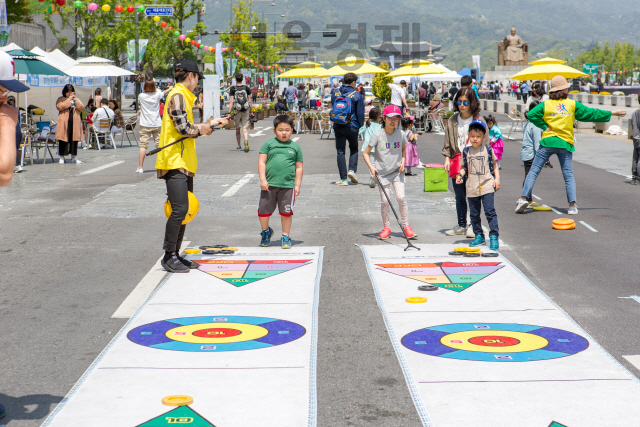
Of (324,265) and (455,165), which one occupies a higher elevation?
(455,165)

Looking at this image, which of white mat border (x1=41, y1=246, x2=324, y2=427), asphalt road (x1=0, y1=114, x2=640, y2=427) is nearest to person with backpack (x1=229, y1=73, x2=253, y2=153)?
A: asphalt road (x1=0, y1=114, x2=640, y2=427)

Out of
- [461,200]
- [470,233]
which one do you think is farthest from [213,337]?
[470,233]

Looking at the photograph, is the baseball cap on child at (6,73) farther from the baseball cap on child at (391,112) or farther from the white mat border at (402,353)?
the baseball cap on child at (391,112)

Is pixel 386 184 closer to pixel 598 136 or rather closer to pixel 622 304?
pixel 622 304

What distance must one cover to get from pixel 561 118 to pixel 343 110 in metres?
4.25

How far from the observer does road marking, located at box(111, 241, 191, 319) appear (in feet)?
19.3

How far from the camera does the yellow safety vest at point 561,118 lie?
10156mm

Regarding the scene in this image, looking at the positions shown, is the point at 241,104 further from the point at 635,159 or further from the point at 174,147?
the point at 174,147

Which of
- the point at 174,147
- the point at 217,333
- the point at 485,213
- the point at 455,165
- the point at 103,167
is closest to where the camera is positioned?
the point at 217,333

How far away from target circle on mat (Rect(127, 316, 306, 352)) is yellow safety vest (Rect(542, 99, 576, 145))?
6.11 meters

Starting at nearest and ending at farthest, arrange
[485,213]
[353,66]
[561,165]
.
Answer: [485,213], [561,165], [353,66]

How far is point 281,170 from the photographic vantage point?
8.02m

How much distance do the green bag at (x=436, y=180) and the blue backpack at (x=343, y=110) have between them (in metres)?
1.77

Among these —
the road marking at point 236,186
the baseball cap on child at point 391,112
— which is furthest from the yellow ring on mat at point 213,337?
the road marking at point 236,186
